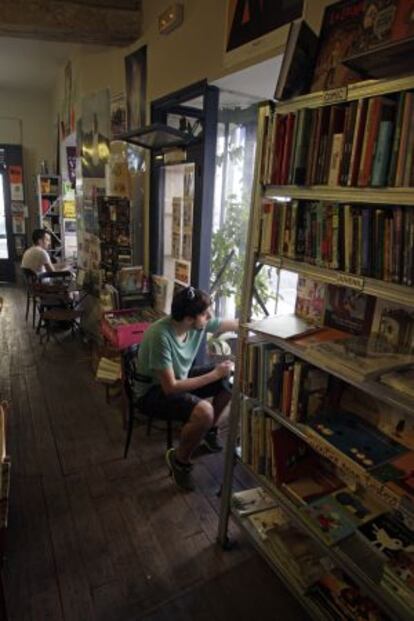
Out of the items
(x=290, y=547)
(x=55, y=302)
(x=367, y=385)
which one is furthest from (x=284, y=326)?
(x=55, y=302)

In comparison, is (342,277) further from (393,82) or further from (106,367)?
(106,367)

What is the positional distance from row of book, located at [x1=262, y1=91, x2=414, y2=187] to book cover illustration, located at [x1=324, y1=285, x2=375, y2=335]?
0.50m

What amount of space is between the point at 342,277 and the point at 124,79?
3.29 meters

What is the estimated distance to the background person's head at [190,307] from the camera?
2391 mm

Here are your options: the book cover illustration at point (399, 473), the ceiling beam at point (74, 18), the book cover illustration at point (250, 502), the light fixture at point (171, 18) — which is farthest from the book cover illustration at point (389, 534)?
the ceiling beam at point (74, 18)

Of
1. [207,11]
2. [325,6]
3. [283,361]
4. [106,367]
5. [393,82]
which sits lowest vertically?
[106,367]

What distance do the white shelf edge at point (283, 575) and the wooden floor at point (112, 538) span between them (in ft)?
0.52

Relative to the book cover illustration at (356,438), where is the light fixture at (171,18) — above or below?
above

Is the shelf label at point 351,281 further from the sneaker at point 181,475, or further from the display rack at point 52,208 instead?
the display rack at point 52,208

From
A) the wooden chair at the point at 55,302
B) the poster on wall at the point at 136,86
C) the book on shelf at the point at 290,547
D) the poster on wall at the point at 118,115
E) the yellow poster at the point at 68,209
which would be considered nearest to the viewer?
the book on shelf at the point at 290,547

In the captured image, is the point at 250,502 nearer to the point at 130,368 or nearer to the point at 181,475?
the point at 181,475

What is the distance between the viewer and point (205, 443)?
2844mm

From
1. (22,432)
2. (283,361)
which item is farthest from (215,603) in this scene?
(22,432)

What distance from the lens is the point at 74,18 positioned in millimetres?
3293
